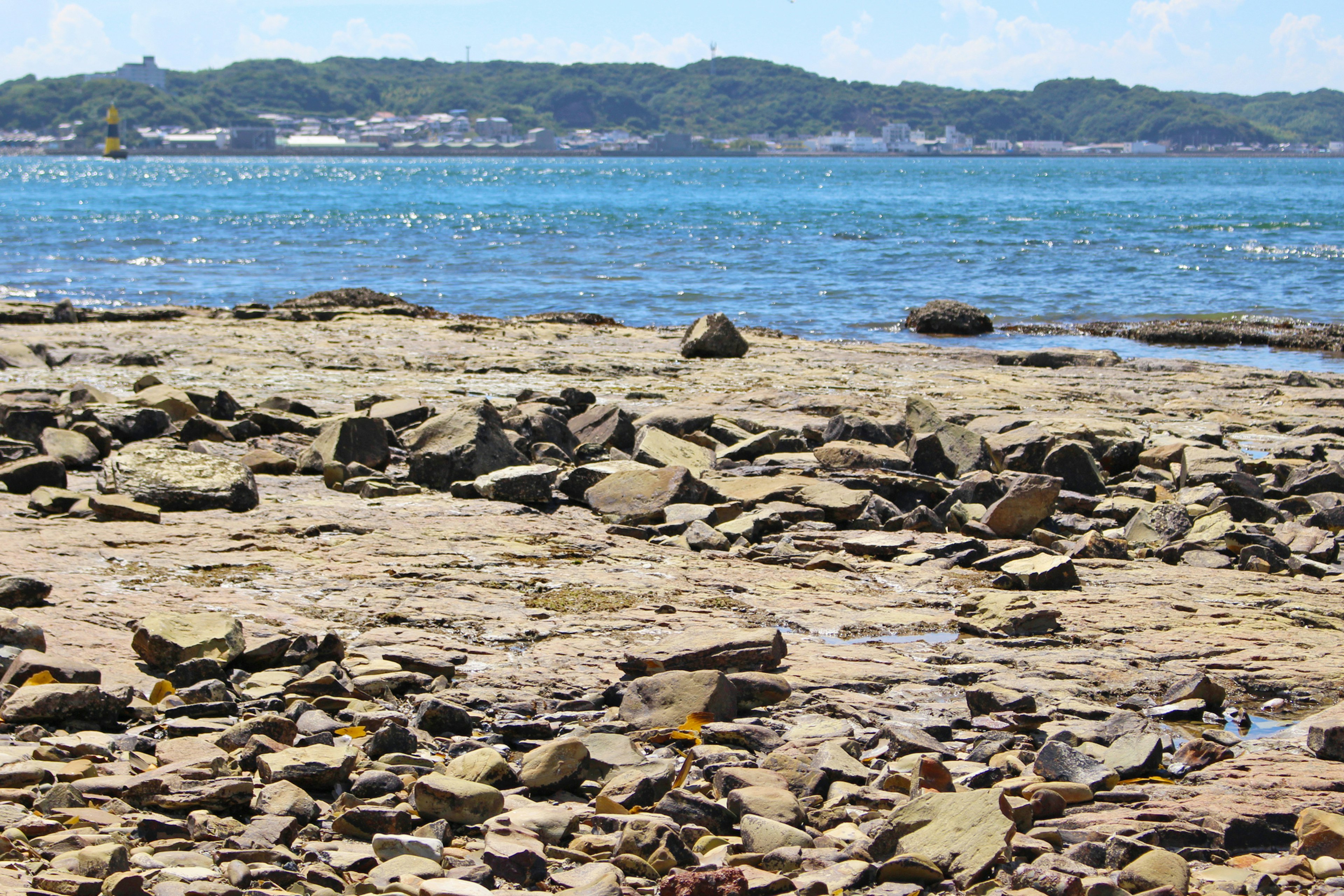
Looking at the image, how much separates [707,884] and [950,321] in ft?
48.6

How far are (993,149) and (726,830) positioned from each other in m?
199

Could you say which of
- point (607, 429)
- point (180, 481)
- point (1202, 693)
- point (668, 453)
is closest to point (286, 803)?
point (1202, 693)

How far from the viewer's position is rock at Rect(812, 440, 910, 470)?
7.64 m

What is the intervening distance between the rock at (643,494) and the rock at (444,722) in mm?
2665

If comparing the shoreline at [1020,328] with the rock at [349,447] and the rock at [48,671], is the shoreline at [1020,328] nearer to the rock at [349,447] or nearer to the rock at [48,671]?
the rock at [349,447]

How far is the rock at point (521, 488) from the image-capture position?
6914 mm

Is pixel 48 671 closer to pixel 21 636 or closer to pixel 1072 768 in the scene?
pixel 21 636

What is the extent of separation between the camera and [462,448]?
23.9ft

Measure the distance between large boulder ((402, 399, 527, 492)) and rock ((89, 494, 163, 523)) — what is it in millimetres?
1583

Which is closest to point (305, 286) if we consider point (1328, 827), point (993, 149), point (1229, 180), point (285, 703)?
point (285, 703)

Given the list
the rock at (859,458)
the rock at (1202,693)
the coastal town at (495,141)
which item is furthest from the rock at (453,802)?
the coastal town at (495,141)

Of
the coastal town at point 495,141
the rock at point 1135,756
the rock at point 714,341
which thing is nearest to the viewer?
the rock at point 1135,756

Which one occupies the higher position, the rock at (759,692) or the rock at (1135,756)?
the rock at (1135,756)

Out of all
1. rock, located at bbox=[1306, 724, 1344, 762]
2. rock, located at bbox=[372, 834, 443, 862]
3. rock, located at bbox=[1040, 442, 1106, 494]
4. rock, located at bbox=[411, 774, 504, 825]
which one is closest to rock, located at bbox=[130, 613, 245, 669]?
rock, located at bbox=[411, 774, 504, 825]
